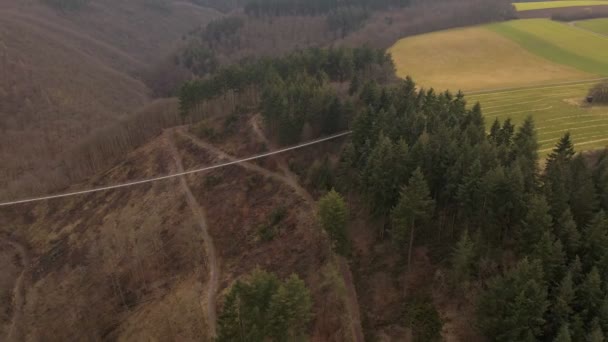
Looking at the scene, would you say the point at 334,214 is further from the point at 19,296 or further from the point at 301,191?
the point at 19,296

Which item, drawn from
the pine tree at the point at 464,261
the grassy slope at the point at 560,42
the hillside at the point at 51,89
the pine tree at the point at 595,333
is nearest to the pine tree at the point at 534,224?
the pine tree at the point at 464,261

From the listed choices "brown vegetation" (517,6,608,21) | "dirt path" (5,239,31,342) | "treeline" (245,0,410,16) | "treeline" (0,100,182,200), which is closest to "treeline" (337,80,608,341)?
"dirt path" (5,239,31,342)

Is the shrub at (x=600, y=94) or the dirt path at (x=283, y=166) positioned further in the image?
the shrub at (x=600, y=94)

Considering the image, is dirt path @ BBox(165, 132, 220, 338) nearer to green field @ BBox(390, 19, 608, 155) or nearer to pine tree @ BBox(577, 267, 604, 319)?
pine tree @ BBox(577, 267, 604, 319)

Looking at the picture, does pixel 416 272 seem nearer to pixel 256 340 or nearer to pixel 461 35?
pixel 256 340

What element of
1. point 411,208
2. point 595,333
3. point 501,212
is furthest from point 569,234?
point 411,208

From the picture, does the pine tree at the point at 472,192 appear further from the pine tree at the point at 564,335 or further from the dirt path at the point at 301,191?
the dirt path at the point at 301,191

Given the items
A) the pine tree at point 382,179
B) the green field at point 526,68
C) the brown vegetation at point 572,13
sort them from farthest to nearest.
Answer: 1. the brown vegetation at point 572,13
2. the green field at point 526,68
3. the pine tree at point 382,179
